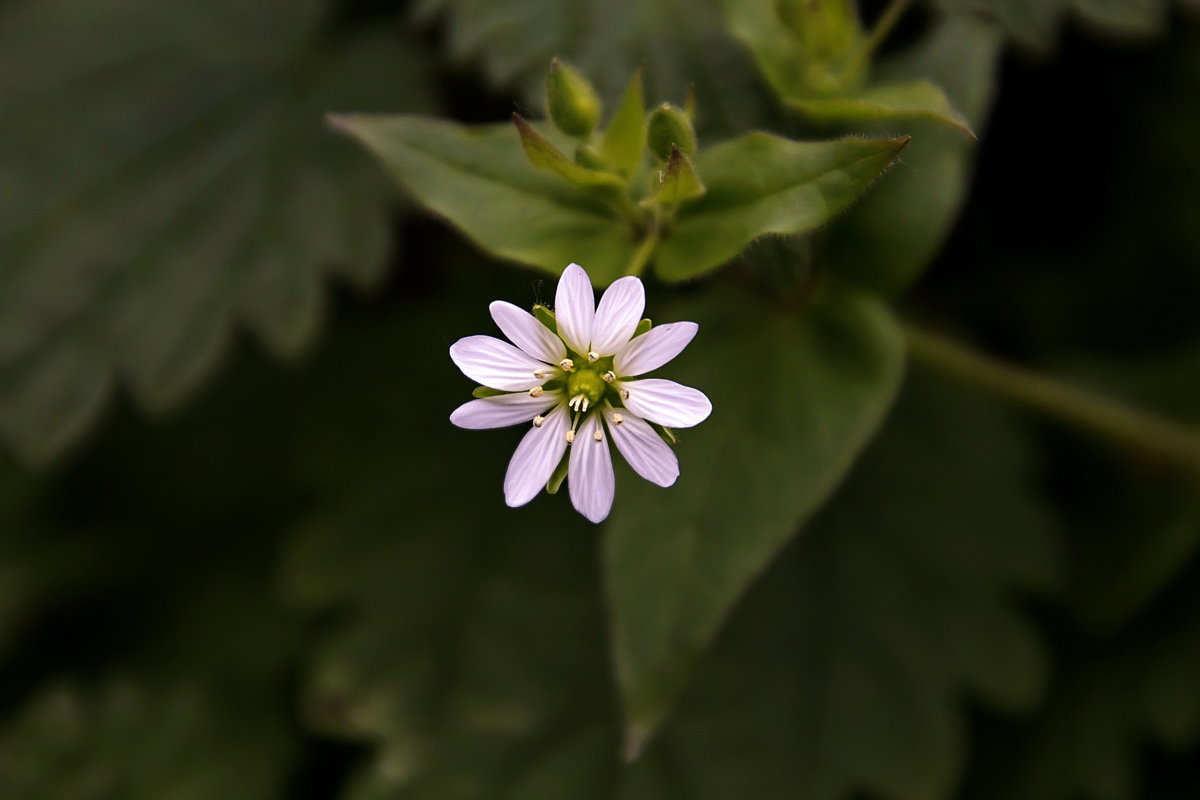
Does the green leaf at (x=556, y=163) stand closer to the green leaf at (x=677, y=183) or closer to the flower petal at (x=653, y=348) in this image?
the green leaf at (x=677, y=183)

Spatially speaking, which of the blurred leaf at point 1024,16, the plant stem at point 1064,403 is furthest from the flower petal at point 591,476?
the blurred leaf at point 1024,16

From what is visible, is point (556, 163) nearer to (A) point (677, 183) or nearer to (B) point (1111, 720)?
(A) point (677, 183)

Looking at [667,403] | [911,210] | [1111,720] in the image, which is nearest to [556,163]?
[667,403]

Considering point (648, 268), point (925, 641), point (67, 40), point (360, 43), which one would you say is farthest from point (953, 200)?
point (67, 40)

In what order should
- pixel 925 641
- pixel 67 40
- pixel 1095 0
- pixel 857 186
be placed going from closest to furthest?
pixel 857 186
pixel 1095 0
pixel 925 641
pixel 67 40

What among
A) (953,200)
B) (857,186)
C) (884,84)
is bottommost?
(953,200)

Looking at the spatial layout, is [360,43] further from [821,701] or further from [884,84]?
[821,701]
